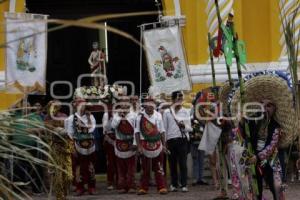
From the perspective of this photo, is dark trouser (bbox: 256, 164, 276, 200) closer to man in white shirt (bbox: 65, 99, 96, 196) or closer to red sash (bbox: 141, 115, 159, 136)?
red sash (bbox: 141, 115, 159, 136)

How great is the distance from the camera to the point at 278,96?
9266 millimetres

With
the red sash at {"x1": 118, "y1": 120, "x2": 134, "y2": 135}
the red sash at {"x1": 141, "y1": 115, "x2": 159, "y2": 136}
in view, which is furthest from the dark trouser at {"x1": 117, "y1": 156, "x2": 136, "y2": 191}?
the red sash at {"x1": 141, "y1": 115, "x2": 159, "y2": 136}

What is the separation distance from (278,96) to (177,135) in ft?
12.8

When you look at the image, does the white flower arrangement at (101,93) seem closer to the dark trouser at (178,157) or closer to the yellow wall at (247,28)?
the dark trouser at (178,157)

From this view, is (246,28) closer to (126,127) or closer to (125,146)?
(126,127)

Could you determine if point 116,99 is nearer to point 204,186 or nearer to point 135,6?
point 204,186

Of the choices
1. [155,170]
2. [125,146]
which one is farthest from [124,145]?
[155,170]

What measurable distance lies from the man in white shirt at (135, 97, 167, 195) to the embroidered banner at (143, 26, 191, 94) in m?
1.54

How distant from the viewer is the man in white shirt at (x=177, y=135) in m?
13.0

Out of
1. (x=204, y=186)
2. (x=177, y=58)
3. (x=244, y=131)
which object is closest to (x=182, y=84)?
(x=177, y=58)

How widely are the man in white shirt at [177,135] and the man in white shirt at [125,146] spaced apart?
612mm

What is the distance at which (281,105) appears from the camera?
9195mm

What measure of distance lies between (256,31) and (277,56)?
0.68 m

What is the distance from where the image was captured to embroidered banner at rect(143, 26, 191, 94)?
14352 millimetres
